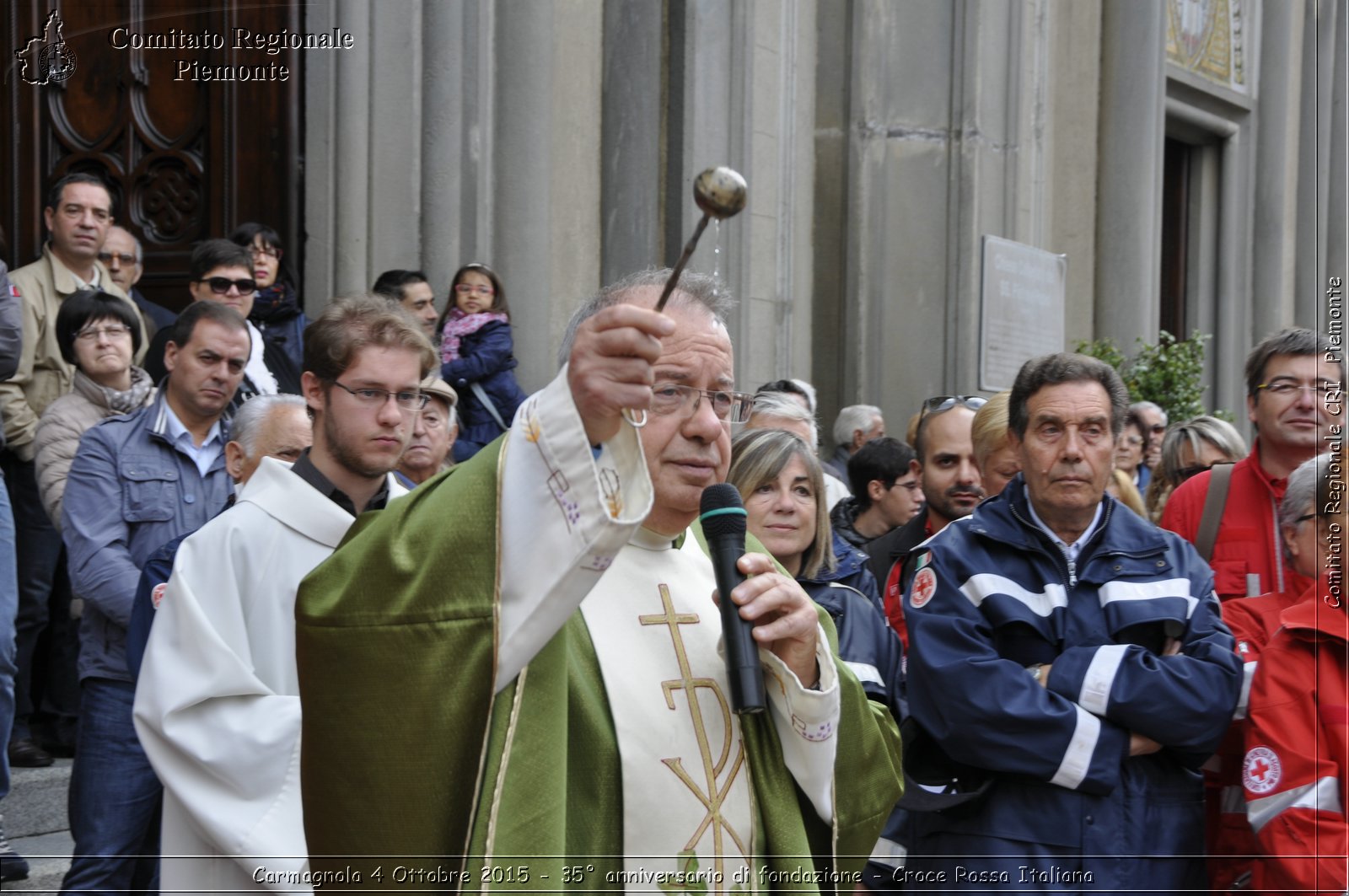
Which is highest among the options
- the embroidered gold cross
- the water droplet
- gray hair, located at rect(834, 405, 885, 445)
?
the water droplet

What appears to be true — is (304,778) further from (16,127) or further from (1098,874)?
(16,127)

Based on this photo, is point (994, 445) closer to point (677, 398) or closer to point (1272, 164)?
point (677, 398)

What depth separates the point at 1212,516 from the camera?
482 cm

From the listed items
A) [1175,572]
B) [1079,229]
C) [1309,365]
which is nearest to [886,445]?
[1309,365]

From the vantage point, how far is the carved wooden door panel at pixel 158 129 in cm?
688

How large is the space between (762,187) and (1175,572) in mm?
5865

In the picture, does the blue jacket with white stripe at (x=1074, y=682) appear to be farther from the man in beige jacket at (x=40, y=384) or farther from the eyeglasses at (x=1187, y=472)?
the man in beige jacket at (x=40, y=384)

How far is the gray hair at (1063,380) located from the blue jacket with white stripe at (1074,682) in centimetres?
30

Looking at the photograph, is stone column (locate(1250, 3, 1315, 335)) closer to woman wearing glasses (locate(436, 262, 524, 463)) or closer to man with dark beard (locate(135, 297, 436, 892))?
woman wearing glasses (locate(436, 262, 524, 463))

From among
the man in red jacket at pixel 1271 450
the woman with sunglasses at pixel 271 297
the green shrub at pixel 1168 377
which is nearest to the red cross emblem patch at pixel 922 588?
the man in red jacket at pixel 1271 450

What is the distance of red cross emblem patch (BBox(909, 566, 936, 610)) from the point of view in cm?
380

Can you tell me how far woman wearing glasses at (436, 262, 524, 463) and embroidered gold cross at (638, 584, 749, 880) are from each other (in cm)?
401

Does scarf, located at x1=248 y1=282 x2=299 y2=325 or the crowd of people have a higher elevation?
scarf, located at x1=248 y1=282 x2=299 y2=325

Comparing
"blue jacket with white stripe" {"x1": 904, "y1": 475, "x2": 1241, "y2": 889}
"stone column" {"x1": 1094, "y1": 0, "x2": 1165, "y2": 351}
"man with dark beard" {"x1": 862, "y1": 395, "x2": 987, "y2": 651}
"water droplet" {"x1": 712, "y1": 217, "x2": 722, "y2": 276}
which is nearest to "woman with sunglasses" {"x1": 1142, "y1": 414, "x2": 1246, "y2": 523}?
"man with dark beard" {"x1": 862, "y1": 395, "x2": 987, "y2": 651}
